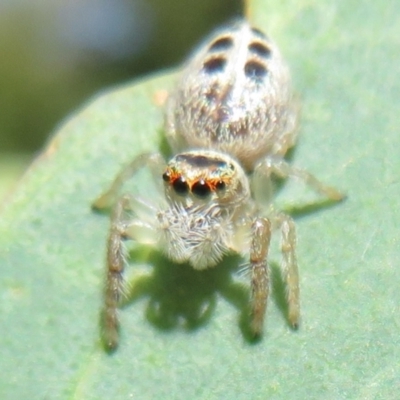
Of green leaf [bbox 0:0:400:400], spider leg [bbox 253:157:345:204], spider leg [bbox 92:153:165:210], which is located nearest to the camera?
green leaf [bbox 0:0:400:400]

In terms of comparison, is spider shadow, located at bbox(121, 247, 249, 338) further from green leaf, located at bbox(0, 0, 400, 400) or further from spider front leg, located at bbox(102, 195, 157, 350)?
spider front leg, located at bbox(102, 195, 157, 350)

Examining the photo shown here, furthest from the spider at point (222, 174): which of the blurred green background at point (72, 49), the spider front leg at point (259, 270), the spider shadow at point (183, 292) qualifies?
the blurred green background at point (72, 49)

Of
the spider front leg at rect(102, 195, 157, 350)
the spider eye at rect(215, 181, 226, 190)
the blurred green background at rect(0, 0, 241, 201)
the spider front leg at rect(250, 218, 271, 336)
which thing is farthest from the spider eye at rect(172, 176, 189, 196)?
the blurred green background at rect(0, 0, 241, 201)

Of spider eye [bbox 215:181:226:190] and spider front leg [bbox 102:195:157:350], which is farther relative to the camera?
spider eye [bbox 215:181:226:190]

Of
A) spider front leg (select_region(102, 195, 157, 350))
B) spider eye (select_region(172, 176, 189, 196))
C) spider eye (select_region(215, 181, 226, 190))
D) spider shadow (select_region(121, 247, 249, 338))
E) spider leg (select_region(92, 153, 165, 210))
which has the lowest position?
spider shadow (select_region(121, 247, 249, 338))

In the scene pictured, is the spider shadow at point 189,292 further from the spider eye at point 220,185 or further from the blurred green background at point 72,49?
the blurred green background at point 72,49

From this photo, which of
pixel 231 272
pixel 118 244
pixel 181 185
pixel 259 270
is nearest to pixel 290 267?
pixel 259 270
